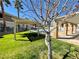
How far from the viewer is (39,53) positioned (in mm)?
13398

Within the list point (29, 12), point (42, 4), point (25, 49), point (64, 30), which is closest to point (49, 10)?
point (42, 4)

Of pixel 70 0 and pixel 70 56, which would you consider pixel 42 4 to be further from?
pixel 70 56

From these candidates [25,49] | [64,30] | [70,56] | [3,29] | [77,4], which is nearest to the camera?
[77,4]

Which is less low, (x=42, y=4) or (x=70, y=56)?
(x=42, y=4)

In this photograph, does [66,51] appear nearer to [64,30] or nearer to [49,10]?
[49,10]

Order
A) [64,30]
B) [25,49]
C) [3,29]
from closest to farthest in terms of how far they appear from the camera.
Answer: [25,49] < [64,30] < [3,29]

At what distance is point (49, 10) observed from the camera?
8312 millimetres

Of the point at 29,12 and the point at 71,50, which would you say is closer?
the point at 29,12

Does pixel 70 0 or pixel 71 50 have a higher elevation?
pixel 70 0

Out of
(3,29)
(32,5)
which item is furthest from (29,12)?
(3,29)

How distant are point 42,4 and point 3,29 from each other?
27.7 meters

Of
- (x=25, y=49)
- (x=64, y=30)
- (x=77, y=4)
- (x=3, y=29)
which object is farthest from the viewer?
(x=3, y=29)

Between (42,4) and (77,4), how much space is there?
155 cm

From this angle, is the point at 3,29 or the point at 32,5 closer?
the point at 32,5
